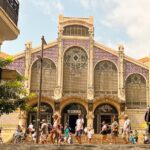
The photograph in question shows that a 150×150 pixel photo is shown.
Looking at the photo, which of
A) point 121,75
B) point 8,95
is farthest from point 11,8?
point 121,75

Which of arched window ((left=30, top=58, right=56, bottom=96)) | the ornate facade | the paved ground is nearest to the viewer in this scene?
the paved ground

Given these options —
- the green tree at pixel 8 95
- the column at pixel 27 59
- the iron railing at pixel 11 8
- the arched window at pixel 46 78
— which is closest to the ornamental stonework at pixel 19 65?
the column at pixel 27 59

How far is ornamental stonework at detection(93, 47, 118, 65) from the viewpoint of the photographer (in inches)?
1629

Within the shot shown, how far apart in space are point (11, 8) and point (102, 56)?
3211 cm

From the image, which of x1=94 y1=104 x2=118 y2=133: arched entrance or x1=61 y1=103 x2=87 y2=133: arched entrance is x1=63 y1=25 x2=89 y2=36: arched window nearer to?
x1=61 y1=103 x2=87 y2=133: arched entrance

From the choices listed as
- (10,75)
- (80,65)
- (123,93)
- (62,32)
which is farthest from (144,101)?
(10,75)

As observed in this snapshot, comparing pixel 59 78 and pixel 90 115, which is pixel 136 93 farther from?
pixel 59 78

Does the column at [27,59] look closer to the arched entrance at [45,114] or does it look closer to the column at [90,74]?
the arched entrance at [45,114]

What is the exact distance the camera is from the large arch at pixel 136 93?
4075 cm

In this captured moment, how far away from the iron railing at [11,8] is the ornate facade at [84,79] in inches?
1167

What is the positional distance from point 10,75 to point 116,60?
33.7 meters

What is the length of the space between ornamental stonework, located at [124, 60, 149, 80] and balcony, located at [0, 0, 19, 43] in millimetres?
31964

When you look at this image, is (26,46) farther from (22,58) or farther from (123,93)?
(123,93)

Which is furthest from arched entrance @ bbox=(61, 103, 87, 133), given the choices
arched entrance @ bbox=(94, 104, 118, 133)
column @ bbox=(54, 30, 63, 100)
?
column @ bbox=(54, 30, 63, 100)
